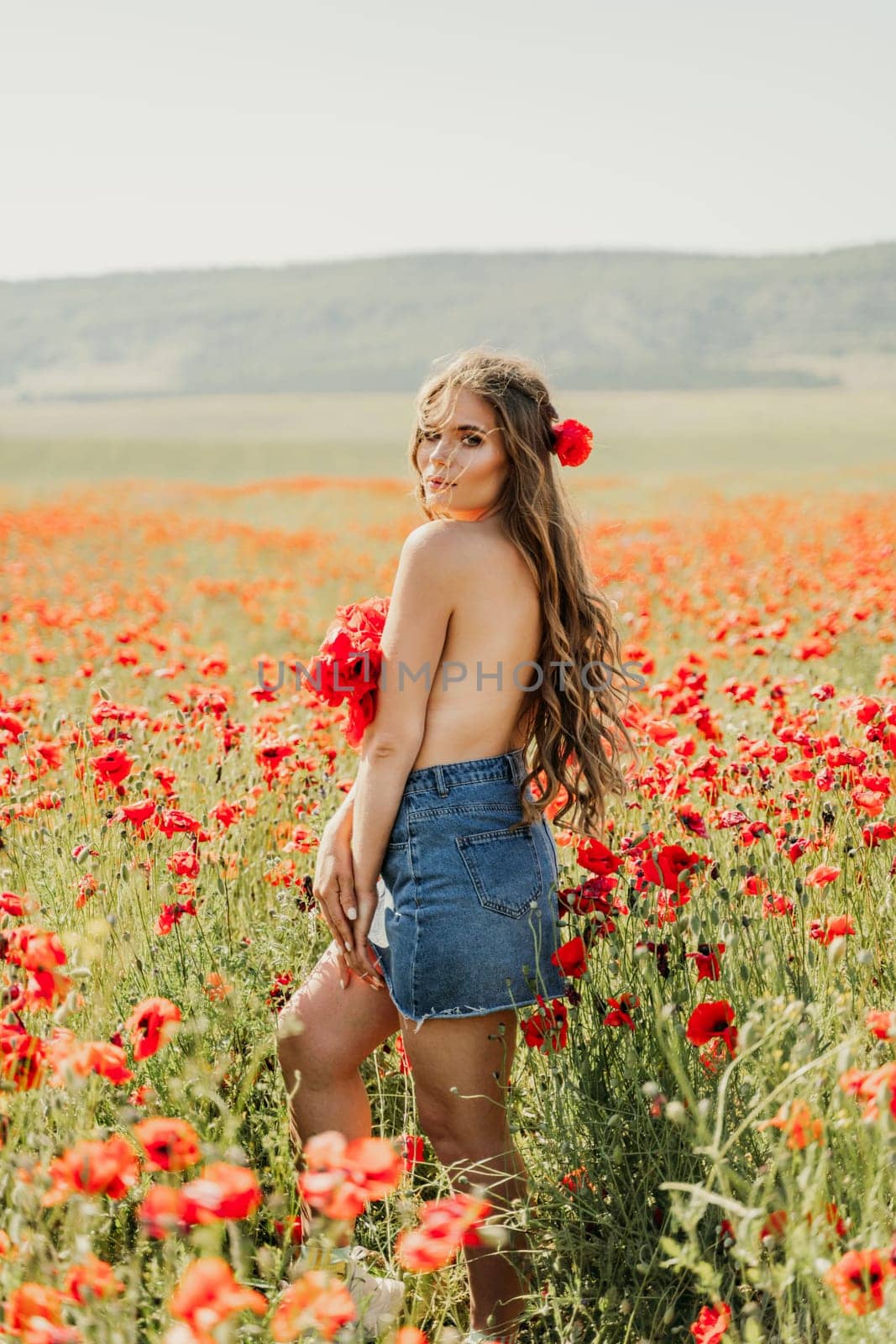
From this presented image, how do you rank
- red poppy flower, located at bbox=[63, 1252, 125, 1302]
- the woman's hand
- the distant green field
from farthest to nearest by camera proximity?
the distant green field
the woman's hand
red poppy flower, located at bbox=[63, 1252, 125, 1302]

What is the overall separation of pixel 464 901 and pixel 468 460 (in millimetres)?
863

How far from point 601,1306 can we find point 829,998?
921 millimetres

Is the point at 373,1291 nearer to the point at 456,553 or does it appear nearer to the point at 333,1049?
the point at 333,1049

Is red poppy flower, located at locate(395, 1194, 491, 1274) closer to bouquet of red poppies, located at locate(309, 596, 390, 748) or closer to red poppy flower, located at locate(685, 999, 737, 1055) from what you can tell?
red poppy flower, located at locate(685, 999, 737, 1055)

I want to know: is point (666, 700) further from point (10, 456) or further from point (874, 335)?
point (874, 335)

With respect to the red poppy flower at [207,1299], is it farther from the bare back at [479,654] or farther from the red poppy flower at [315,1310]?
the bare back at [479,654]

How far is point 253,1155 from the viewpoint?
261cm

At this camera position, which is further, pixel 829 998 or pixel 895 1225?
pixel 829 998

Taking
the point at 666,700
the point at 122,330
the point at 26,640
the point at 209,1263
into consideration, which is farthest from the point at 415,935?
the point at 122,330

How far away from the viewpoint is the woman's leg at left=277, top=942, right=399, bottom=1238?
7.56 ft

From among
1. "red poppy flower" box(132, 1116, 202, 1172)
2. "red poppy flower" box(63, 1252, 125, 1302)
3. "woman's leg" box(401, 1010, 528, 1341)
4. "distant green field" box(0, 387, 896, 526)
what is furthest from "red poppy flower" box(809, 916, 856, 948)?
"distant green field" box(0, 387, 896, 526)

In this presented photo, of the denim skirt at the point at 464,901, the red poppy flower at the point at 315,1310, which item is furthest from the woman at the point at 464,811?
the red poppy flower at the point at 315,1310

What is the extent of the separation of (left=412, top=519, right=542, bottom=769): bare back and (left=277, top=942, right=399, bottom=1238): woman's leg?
1.64 ft

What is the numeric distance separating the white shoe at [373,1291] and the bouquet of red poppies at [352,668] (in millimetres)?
985
